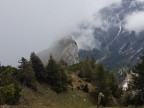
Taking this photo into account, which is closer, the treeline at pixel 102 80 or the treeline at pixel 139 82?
the treeline at pixel 139 82

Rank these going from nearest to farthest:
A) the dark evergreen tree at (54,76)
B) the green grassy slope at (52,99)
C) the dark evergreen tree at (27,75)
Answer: the green grassy slope at (52,99) → the dark evergreen tree at (27,75) → the dark evergreen tree at (54,76)

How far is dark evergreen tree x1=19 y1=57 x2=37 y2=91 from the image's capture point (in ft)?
201

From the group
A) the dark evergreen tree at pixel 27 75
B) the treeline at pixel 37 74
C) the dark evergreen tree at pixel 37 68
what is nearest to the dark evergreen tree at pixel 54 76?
the treeline at pixel 37 74

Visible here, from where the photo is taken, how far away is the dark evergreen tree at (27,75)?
6128 centimetres

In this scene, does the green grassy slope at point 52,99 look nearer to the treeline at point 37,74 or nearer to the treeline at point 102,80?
the treeline at point 37,74

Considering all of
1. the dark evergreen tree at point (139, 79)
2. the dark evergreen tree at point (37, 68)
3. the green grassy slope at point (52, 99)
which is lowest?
the green grassy slope at point (52, 99)

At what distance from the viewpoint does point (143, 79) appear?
5847 centimetres

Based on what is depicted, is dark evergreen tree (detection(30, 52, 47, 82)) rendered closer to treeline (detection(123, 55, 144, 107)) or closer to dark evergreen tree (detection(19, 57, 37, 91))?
dark evergreen tree (detection(19, 57, 37, 91))

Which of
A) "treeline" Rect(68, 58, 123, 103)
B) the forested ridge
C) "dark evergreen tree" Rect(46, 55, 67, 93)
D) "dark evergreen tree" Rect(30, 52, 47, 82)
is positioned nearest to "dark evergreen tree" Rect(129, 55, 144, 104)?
the forested ridge

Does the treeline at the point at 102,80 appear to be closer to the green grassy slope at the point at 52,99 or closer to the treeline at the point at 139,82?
the green grassy slope at the point at 52,99

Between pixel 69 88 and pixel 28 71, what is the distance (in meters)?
13.4

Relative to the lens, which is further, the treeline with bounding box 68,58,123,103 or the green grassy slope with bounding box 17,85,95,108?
the treeline with bounding box 68,58,123,103

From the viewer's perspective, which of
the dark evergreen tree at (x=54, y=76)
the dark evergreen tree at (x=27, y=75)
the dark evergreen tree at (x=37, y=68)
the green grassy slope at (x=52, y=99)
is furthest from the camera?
the dark evergreen tree at (x=54, y=76)

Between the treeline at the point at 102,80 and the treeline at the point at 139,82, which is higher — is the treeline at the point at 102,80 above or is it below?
above
